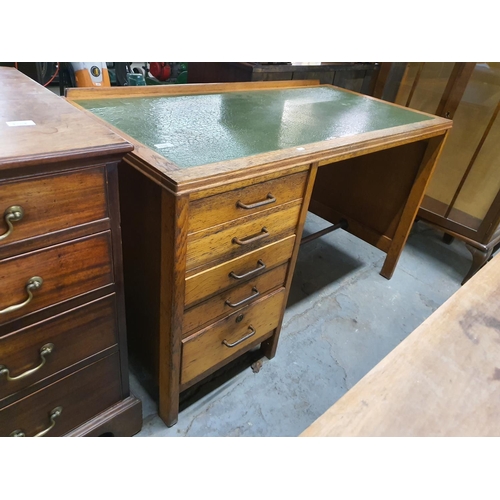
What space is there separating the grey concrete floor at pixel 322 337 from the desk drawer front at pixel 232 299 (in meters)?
0.40

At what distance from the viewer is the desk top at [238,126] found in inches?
35.4

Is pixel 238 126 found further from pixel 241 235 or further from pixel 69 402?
pixel 69 402

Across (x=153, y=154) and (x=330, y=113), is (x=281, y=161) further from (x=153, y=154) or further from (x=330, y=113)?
(x=330, y=113)

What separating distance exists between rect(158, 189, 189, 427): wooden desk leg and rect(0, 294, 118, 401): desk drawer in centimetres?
14

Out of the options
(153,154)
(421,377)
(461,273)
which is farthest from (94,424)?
(461,273)

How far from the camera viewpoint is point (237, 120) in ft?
4.09

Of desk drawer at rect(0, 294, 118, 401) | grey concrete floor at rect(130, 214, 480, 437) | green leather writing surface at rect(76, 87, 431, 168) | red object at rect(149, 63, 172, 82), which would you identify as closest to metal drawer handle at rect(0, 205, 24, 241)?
desk drawer at rect(0, 294, 118, 401)

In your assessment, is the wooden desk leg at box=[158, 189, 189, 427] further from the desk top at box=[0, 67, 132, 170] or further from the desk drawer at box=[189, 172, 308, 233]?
the desk top at box=[0, 67, 132, 170]

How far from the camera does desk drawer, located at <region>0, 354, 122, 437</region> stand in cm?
87

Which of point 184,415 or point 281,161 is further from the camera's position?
point 184,415

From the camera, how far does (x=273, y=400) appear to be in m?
1.39

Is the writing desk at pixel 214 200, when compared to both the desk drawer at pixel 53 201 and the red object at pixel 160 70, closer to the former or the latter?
the desk drawer at pixel 53 201

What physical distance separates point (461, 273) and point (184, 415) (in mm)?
1830

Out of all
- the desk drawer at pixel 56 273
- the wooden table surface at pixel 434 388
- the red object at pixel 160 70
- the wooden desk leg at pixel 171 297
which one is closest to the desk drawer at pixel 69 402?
the wooden desk leg at pixel 171 297
